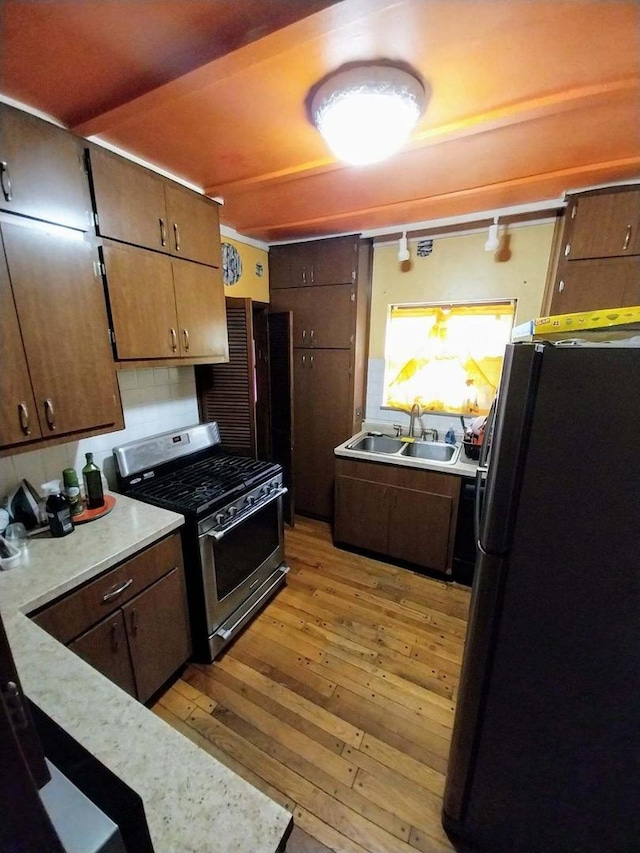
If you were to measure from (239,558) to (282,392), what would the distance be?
143 cm

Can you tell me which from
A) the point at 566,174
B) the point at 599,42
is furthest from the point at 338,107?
the point at 566,174

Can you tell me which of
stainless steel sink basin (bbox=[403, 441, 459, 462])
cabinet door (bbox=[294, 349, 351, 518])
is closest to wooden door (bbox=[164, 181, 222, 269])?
cabinet door (bbox=[294, 349, 351, 518])

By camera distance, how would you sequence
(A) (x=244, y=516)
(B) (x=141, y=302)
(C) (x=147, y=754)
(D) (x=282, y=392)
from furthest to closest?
(D) (x=282, y=392) < (A) (x=244, y=516) < (B) (x=141, y=302) < (C) (x=147, y=754)

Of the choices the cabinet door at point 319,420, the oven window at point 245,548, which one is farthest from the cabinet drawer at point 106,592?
the cabinet door at point 319,420

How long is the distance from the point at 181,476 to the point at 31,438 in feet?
2.80

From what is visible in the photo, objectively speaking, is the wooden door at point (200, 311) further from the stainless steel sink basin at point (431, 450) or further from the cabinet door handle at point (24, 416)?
the stainless steel sink basin at point (431, 450)

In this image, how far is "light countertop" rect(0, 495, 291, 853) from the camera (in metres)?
0.57

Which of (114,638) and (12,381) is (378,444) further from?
(12,381)

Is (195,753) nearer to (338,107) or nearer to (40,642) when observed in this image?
(40,642)

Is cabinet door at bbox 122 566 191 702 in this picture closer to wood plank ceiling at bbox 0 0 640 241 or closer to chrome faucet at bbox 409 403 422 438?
wood plank ceiling at bbox 0 0 640 241

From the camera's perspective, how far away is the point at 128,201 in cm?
159

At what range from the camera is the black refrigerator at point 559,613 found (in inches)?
32.4

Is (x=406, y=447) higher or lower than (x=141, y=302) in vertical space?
lower

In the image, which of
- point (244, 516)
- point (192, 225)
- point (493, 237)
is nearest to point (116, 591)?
point (244, 516)
